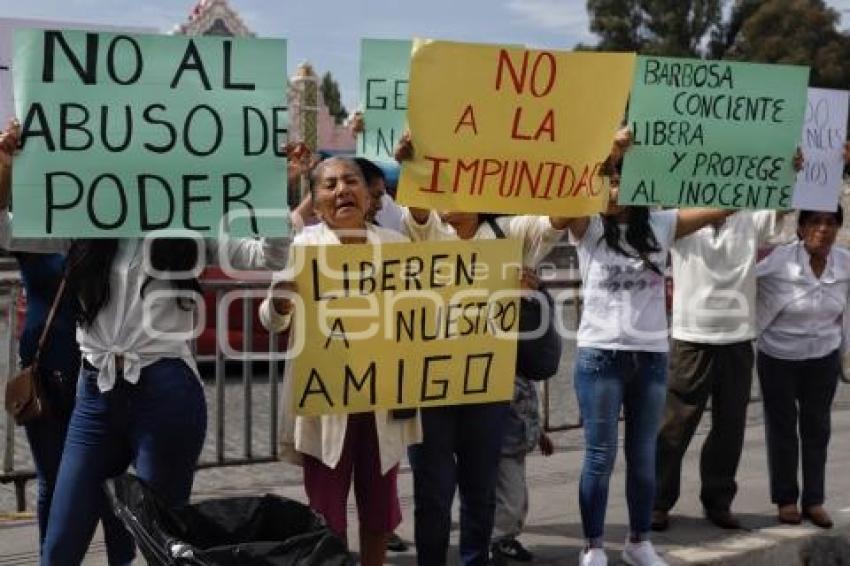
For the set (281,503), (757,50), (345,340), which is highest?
(757,50)

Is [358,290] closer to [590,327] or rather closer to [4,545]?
[590,327]

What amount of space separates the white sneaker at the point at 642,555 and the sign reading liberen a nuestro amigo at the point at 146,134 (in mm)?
2299

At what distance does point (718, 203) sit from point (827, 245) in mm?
961

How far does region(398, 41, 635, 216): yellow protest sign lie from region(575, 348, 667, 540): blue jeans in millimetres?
711

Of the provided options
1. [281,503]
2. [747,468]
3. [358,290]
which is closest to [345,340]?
[358,290]

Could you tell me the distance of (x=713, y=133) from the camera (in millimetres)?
5145

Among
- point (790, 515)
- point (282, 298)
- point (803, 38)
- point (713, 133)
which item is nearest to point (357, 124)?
point (282, 298)

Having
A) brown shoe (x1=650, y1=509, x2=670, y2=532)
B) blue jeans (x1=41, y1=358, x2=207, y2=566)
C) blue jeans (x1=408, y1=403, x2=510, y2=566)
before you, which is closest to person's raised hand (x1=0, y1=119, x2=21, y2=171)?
blue jeans (x1=41, y1=358, x2=207, y2=566)

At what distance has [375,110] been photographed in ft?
17.6

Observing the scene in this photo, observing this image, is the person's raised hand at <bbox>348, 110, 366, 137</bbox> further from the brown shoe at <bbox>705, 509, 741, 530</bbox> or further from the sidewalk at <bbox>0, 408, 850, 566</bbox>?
the brown shoe at <bbox>705, 509, 741, 530</bbox>

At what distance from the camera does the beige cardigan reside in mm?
4230

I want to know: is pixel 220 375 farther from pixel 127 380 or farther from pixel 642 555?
pixel 127 380

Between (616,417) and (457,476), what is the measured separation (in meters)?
0.79

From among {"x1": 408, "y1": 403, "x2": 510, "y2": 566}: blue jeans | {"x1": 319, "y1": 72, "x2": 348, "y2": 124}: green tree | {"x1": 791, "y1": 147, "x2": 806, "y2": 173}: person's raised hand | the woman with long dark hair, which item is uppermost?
{"x1": 319, "y1": 72, "x2": 348, "y2": 124}: green tree
